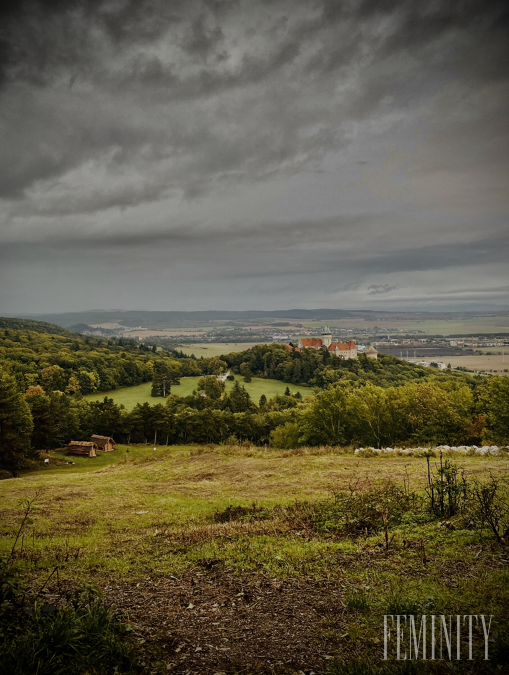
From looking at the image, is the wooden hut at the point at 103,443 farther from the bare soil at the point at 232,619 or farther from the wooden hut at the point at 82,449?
the bare soil at the point at 232,619

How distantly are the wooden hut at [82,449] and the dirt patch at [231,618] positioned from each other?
4557cm

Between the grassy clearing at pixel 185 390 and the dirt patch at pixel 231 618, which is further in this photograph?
the grassy clearing at pixel 185 390

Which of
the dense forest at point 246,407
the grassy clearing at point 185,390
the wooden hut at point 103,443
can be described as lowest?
the grassy clearing at point 185,390

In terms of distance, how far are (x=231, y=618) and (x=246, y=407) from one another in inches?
2785

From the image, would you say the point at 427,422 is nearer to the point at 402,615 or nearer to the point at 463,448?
the point at 463,448

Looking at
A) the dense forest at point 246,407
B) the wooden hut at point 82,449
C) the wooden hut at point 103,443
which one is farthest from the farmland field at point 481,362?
the wooden hut at point 82,449

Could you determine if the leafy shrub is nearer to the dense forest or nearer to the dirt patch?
the dirt patch

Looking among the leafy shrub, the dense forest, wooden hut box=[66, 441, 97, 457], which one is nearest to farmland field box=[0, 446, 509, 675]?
the leafy shrub

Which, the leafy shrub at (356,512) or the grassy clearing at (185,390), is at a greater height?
the leafy shrub at (356,512)

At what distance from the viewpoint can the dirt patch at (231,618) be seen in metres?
4.36

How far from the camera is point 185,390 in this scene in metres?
93.5

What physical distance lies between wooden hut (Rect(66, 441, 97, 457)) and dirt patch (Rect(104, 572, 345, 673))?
1794 inches

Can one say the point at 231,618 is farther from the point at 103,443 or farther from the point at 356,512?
the point at 103,443

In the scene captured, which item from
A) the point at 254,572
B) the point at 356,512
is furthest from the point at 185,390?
the point at 254,572
